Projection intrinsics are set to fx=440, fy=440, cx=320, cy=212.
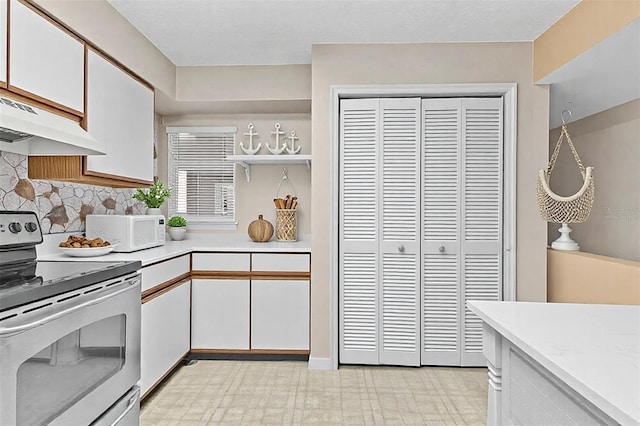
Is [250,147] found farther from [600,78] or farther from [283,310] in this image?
[600,78]

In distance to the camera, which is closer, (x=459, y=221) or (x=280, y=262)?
(x=459, y=221)

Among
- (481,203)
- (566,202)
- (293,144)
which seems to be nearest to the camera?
(566,202)

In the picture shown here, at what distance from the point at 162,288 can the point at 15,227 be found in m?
1.04

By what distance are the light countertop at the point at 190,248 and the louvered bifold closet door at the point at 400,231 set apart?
26.4 inches

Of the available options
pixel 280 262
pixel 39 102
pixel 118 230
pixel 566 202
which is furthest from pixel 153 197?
pixel 566 202

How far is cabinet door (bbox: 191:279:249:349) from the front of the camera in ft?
11.4

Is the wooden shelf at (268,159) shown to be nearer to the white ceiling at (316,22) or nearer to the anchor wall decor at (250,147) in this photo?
Result: the anchor wall decor at (250,147)

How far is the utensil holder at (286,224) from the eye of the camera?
397 centimetres

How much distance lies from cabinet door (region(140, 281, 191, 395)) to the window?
101cm

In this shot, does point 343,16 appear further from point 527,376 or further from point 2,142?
point 527,376

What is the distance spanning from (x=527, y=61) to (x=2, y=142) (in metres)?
3.40

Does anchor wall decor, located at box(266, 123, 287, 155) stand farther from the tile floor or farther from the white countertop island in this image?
the white countertop island

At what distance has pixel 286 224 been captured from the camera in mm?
3980

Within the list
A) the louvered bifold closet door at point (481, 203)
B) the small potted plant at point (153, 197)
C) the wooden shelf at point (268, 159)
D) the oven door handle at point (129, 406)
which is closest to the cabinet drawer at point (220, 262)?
the small potted plant at point (153, 197)
